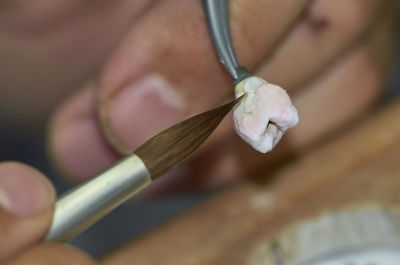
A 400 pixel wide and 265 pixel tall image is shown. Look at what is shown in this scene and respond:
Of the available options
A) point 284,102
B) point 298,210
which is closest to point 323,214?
point 298,210

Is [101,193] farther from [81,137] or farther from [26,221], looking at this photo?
[81,137]

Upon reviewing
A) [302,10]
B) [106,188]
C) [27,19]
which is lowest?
[106,188]

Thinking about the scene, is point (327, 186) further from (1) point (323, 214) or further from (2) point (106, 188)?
(2) point (106, 188)

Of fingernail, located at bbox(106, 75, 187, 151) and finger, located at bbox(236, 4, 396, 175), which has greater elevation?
finger, located at bbox(236, 4, 396, 175)

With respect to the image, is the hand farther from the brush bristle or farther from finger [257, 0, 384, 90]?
finger [257, 0, 384, 90]

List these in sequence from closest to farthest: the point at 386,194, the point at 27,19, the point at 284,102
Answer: the point at 284,102, the point at 386,194, the point at 27,19

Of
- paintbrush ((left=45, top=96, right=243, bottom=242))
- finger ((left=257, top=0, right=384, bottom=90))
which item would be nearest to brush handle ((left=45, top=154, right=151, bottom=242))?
paintbrush ((left=45, top=96, right=243, bottom=242))

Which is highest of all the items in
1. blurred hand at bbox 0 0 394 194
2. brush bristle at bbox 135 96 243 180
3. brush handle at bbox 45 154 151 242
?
blurred hand at bbox 0 0 394 194
